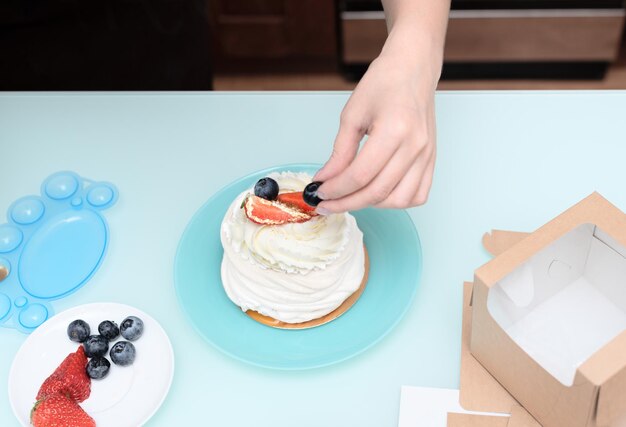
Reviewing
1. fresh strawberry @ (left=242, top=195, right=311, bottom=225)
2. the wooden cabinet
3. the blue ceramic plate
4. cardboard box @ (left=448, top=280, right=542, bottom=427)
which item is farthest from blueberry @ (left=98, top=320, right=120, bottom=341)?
the wooden cabinet

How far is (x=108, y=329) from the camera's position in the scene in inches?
43.0

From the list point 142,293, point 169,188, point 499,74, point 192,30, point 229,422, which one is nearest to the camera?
point 229,422

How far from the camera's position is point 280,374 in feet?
3.54

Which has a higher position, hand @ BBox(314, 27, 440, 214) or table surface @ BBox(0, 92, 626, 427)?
hand @ BBox(314, 27, 440, 214)

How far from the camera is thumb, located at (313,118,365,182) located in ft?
3.18

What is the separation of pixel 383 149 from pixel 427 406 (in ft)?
1.22

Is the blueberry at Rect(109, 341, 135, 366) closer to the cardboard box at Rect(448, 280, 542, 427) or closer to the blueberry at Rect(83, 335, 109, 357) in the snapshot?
the blueberry at Rect(83, 335, 109, 357)

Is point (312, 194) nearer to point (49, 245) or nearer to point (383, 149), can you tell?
point (383, 149)

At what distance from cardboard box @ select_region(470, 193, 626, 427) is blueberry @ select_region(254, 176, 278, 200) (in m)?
0.34

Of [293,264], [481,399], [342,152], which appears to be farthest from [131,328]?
[481,399]

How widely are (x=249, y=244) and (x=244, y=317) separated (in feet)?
0.41

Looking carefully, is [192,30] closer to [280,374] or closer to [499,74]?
[280,374]

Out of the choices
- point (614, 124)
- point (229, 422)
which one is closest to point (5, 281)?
point (229, 422)

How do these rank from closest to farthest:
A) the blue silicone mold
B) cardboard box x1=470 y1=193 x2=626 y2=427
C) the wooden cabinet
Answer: cardboard box x1=470 y1=193 x2=626 y2=427 → the blue silicone mold → the wooden cabinet
